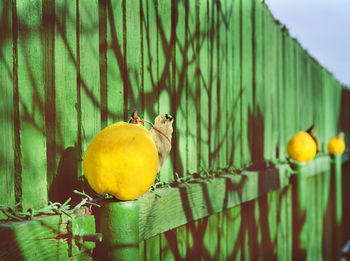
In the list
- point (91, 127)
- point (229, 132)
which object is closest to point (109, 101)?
point (91, 127)

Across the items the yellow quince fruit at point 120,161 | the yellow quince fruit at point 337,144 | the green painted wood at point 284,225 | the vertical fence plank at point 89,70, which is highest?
the vertical fence plank at point 89,70

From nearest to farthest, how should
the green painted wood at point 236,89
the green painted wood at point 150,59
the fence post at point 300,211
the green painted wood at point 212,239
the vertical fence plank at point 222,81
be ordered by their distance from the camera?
the green painted wood at point 150,59 → the green painted wood at point 212,239 → the vertical fence plank at point 222,81 → the green painted wood at point 236,89 → the fence post at point 300,211

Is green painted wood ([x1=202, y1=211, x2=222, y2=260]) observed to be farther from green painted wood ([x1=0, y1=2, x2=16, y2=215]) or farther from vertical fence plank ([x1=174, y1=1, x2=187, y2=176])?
green painted wood ([x1=0, y1=2, x2=16, y2=215])

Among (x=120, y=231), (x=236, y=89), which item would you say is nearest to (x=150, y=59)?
(x=120, y=231)

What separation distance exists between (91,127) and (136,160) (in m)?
0.36

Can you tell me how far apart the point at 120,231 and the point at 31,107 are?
489 mm

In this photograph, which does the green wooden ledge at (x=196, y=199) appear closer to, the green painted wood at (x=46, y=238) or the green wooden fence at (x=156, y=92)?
the green wooden fence at (x=156, y=92)

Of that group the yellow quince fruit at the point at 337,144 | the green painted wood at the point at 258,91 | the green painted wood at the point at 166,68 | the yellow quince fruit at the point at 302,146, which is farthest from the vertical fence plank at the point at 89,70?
the yellow quince fruit at the point at 337,144

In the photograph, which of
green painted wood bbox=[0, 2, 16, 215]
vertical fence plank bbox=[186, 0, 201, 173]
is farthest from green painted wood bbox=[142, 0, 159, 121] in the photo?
green painted wood bbox=[0, 2, 16, 215]

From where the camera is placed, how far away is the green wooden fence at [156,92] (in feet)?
3.73

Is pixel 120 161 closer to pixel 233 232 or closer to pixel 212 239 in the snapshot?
pixel 212 239

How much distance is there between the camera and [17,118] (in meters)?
1.11

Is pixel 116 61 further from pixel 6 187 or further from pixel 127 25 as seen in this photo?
pixel 6 187

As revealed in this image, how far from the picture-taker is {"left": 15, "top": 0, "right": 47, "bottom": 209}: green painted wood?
3.68ft
